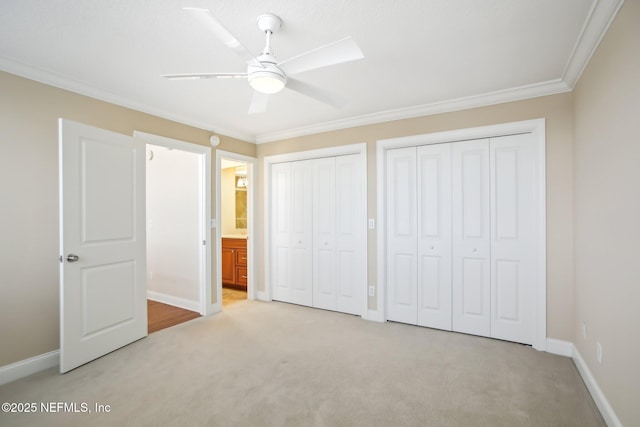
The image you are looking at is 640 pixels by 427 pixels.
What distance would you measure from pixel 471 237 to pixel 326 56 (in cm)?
246

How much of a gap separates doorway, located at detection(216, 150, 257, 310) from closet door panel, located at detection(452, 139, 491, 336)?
9.21ft

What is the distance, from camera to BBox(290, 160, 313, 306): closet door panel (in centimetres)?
418

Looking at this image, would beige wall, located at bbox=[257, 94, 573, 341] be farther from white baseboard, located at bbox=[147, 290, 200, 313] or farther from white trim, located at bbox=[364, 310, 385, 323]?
white baseboard, located at bbox=[147, 290, 200, 313]

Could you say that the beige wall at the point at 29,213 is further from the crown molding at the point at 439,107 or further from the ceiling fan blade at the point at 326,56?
the crown molding at the point at 439,107

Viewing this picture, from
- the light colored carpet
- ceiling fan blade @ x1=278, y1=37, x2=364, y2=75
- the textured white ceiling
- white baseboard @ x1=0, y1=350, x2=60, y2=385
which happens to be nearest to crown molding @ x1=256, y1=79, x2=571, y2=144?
the textured white ceiling

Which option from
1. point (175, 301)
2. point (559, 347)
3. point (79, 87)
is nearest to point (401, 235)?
point (559, 347)

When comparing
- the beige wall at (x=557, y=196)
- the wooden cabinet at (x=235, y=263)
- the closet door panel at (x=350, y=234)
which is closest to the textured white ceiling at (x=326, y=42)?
the beige wall at (x=557, y=196)

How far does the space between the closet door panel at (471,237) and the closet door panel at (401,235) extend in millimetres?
435

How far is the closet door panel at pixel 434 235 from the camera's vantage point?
326cm

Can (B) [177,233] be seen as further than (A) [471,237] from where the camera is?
Yes

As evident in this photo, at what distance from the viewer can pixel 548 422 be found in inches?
71.6

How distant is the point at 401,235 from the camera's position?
11.5 ft

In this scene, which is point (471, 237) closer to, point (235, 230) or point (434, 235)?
point (434, 235)

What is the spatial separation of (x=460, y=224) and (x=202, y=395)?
2.83m
